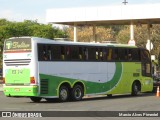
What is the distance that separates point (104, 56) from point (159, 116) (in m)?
13.3

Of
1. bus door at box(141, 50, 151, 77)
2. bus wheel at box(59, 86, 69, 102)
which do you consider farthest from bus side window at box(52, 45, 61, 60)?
bus door at box(141, 50, 151, 77)

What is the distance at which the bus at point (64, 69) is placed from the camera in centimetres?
2534

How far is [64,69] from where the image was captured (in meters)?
26.7

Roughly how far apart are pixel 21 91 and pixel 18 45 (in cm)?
231

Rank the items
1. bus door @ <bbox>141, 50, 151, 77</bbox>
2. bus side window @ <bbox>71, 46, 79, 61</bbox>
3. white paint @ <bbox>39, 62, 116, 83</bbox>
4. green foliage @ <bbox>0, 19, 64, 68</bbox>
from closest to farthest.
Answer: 1. white paint @ <bbox>39, 62, 116, 83</bbox>
2. bus side window @ <bbox>71, 46, 79, 61</bbox>
3. bus door @ <bbox>141, 50, 151, 77</bbox>
4. green foliage @ <bbox>0, 19, 64, 68</bbox>

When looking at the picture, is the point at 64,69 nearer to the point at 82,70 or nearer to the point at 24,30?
the point at 82,70

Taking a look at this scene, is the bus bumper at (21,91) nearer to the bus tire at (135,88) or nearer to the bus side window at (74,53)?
the bus side window at (74,53)

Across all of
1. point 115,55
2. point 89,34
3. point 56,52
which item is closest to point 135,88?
point 115,55

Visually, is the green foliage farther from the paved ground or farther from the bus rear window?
the paved ground

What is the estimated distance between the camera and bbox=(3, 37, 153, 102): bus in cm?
2534

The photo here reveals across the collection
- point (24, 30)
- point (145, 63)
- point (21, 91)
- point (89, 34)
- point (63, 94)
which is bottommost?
point (63, 94)

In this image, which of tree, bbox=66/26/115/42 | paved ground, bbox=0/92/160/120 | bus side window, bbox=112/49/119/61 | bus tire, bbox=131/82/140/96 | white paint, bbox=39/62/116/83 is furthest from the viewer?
tree, bbox=66/26/115/42

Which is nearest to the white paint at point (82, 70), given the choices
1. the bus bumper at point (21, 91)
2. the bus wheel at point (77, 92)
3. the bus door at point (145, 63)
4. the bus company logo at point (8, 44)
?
the bus wheel at point (77, 92)

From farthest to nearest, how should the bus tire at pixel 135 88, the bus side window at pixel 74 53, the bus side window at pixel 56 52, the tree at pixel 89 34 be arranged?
the tree at pixel 89 34 → the bus tire at pixel 135 88 → the bus side window at pixel 74 53 → the bus side window at pixel 56 52
